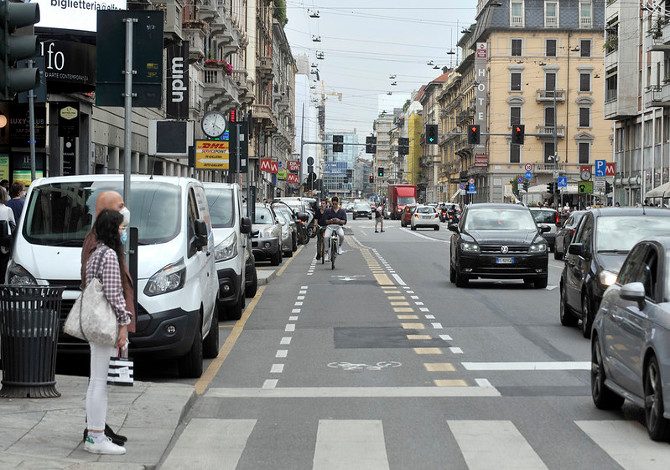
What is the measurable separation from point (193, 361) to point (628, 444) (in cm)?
497

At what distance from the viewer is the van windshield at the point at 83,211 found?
13133 millimetres

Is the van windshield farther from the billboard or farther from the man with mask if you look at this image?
the billboard

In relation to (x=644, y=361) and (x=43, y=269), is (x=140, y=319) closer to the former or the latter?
(x=43, y=269)

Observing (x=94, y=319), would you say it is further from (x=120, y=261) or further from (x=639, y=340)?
(x=639, y=340)

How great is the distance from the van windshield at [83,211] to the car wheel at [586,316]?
5.67 metres

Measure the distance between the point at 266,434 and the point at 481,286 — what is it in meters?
17.9

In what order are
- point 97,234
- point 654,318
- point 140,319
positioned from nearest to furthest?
1. point 97,234
2. point 654,318
3. point 140,319

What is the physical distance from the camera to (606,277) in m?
16.1

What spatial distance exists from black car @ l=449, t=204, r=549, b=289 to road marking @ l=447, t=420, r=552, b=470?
15.8 metres

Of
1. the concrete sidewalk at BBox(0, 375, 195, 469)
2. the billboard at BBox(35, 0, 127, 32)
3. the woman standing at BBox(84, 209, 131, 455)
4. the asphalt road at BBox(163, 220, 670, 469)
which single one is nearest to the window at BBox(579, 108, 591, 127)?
the billboard at BBox(35, 0, 127, 32)

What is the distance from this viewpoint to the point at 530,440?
30.5 ft

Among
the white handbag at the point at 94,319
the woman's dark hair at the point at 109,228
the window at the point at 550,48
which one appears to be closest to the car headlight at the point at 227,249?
the woman's dark hair at the point at 109,228

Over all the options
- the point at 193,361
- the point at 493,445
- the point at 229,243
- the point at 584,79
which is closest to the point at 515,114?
the point at 584,79

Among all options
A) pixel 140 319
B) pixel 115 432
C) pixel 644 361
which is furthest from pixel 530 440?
pixel 140 319
